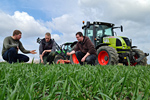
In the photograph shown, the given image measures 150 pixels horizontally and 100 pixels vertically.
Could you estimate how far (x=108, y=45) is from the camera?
23.6 feet

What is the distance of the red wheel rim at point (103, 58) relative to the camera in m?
6.46

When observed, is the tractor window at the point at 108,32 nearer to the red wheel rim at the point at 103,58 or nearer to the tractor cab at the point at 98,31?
the tractor cab at the point at 98,31

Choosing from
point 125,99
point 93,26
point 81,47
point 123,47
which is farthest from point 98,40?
point 125,99

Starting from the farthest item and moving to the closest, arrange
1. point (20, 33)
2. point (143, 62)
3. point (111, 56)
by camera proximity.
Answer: point (143, 62) < point (111, 56) < point (20, 33)

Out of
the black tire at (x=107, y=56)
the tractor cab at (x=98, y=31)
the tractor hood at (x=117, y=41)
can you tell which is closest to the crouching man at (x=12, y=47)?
the black tire at (x=107, y=56)

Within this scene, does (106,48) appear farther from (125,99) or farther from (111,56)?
(125,99)

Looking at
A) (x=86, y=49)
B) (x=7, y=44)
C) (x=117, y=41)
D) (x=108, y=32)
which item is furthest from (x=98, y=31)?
(x=7, y=44)

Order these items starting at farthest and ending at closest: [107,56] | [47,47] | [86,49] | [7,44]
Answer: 1. [107,56]
2. [47,47]
3. [86,49]
4. [7,44]

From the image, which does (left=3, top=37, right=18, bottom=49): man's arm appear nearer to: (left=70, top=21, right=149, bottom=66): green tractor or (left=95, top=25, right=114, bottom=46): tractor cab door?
(left=70, top=21, right=149, bottom=66): green tractor

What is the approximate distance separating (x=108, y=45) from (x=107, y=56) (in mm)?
911

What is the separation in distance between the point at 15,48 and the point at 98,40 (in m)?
3.94

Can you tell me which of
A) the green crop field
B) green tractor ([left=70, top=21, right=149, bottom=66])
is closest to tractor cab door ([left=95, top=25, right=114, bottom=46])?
green tractor ([left=70, top=21, right=149, bottom=66])

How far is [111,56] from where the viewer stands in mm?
6039

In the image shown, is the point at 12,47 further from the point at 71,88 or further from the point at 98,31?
the point at 98,31
